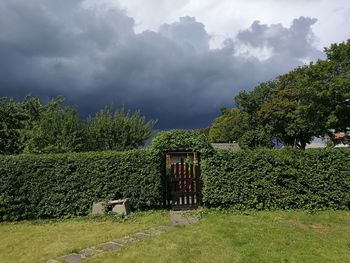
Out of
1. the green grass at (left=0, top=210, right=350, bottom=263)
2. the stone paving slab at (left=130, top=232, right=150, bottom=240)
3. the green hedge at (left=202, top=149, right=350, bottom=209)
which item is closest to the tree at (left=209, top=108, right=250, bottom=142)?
the green hedge at (left=202, top=149, right=350, bottom=209)

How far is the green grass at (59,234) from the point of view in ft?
23.4

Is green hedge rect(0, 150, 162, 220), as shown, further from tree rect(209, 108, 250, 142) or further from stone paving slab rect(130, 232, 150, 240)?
tree rect(209, 108, 250, 142)

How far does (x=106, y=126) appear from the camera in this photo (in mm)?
19641

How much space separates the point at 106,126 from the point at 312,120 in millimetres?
24028

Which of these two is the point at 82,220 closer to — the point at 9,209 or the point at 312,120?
the point at 9,209

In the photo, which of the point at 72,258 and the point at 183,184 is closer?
the point at 72,258

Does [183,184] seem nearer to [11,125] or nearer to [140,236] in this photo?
[140,236]

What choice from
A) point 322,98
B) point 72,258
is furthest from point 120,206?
point 322,98

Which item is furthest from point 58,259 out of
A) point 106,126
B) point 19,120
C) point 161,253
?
point 19,120

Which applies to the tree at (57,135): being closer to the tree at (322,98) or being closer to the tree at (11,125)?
the tree at (11,125)

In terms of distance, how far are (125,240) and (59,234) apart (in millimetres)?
2077

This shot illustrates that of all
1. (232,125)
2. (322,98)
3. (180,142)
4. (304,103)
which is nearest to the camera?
(180,142)

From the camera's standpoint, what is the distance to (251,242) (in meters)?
7.44

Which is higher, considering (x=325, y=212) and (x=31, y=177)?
(x=31, y=177)
